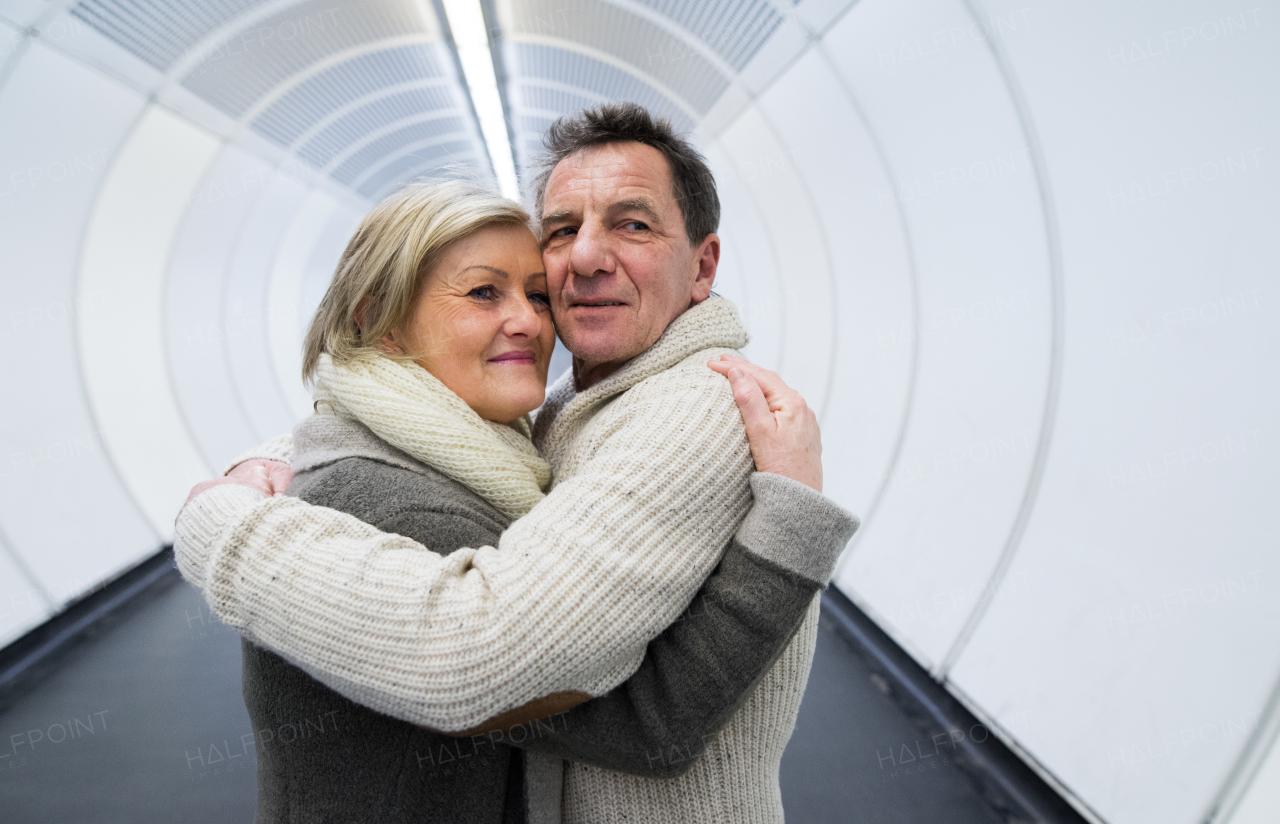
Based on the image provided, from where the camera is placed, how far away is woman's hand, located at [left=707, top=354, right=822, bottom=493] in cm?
184

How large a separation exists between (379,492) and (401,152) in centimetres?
1266

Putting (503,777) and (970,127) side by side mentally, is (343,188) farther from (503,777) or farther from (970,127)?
(503,777)

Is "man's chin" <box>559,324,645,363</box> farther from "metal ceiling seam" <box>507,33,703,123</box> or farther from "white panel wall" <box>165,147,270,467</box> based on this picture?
"white panel wall" <box>165,147,270,467</box>

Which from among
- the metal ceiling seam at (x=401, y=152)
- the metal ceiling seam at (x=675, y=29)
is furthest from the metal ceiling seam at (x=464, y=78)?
the metal ceiling seam at (x=675, y=29)

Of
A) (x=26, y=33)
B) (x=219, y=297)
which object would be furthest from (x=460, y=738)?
(x=219, y=297)

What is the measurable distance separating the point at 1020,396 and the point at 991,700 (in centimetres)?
235

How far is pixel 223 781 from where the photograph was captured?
492 centimetres

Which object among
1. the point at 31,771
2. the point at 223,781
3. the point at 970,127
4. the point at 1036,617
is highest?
the point at 970,127

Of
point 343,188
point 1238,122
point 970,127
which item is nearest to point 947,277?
point 970,127

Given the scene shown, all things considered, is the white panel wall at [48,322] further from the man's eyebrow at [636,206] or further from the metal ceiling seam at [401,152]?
the metal ceiling seam at [401,152]

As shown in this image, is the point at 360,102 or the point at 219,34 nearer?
the point at 219,34

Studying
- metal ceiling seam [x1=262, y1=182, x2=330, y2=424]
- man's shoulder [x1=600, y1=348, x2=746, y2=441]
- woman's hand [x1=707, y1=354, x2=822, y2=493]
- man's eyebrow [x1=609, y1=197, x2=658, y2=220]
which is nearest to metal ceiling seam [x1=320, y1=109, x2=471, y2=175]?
metal ceiling seam [x1=262, y1=182, x2=330, y2=424]

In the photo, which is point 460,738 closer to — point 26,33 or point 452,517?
point 452,517

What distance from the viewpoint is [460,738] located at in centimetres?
190
